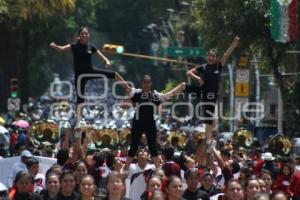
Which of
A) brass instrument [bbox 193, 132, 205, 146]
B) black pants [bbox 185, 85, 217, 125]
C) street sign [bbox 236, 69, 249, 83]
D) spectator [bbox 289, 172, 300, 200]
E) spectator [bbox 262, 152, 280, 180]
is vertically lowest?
spectator [bbox 289, 172, 300, 200]

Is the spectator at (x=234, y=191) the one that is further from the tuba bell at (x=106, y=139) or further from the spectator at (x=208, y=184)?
the tuba bell at (x=106, y=139)

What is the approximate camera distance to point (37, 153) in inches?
788

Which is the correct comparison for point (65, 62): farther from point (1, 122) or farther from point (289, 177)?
point (289, 177)

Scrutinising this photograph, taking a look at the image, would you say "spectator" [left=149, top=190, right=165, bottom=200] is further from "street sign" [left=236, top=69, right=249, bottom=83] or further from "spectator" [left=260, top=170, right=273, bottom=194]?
"street sign" [left=236, top=69, right=249, bottom=83]

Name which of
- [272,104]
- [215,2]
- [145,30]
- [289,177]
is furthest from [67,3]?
[145,30]

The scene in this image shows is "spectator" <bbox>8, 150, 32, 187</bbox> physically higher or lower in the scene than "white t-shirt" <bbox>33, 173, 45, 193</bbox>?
higher

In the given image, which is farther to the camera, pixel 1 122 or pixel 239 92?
pixel 239 92

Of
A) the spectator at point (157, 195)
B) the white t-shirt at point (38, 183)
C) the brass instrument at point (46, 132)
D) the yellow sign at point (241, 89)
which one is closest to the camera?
the spectator at point (157, 195)

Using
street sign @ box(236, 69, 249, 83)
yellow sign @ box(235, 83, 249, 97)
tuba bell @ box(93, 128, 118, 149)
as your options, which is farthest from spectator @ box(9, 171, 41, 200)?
yellow sign @ box(235, 83, 249, 97)

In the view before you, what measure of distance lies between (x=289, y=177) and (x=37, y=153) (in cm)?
516

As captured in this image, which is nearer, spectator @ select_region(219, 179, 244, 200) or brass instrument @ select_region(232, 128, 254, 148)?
spectator @ select_region(219, 179, 244, 200)

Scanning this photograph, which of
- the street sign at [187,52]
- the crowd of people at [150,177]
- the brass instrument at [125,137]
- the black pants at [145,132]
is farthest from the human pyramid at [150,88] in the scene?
the street sign at [187,52]

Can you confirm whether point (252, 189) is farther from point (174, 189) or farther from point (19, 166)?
point (19, 166)

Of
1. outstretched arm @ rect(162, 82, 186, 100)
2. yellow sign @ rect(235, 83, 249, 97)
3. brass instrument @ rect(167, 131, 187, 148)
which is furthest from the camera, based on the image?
yellow sign @ rect(235, 83, 249, 97)
